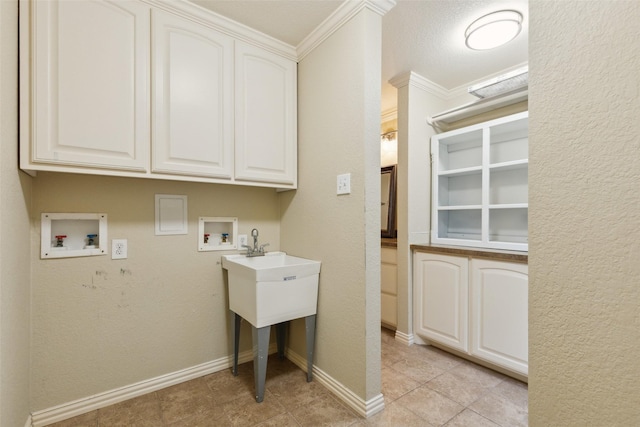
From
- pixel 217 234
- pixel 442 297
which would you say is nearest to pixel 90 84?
pixel 217 234

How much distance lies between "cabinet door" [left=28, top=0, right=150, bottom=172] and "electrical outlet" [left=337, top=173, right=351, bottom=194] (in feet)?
3.56

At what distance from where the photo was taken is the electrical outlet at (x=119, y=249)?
5.35ft

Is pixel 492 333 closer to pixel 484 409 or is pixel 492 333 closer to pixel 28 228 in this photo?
pixel 484 409

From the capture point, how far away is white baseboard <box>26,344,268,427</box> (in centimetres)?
146

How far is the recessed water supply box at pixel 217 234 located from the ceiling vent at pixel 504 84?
2124 millimetres

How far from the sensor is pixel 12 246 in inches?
45.3

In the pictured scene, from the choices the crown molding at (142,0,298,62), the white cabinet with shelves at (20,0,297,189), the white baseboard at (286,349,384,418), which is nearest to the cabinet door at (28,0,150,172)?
the white cabinet with shelves at (20,0,297,189)

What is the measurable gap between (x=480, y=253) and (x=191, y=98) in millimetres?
2193

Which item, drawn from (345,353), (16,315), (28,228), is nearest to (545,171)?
(345,353)

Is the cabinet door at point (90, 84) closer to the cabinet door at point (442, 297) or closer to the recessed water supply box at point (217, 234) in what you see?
the recessed water supply box at point (217, 234)

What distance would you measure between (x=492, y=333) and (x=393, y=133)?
7.39 feet

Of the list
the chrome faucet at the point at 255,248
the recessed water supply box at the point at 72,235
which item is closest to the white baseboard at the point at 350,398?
the chrome faucet at the point at 255,248

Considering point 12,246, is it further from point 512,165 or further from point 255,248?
point 512,165

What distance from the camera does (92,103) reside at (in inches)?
54.0
